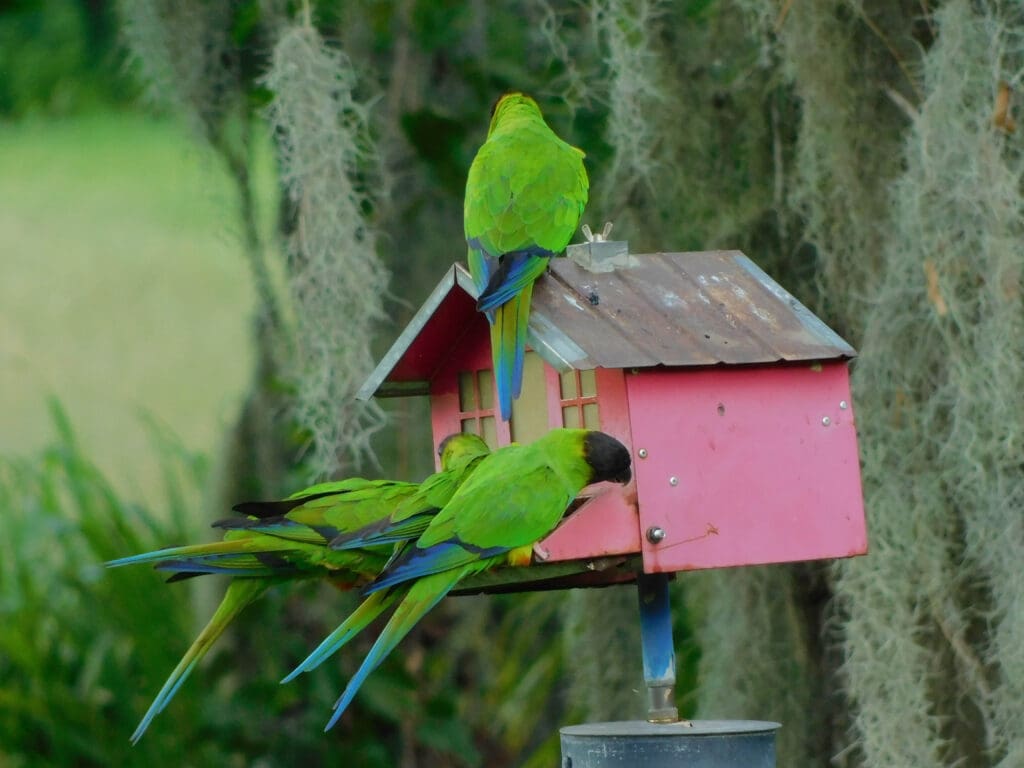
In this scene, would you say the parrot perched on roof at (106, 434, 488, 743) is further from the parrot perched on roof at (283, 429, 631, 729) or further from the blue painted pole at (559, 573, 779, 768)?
the blue painted pole at (559, 573, 779, 768)

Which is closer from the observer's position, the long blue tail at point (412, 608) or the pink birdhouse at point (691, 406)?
the long blue tail at point (412, 608)

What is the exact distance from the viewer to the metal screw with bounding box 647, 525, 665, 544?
→ 2182 millimetres

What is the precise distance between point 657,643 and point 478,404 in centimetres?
51

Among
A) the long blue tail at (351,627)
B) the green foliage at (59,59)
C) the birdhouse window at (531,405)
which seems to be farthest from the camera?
the green foliage at (59,59)

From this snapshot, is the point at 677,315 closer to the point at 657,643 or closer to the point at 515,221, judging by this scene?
the point at 515,221

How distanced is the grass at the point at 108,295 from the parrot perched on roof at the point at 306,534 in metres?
5.32

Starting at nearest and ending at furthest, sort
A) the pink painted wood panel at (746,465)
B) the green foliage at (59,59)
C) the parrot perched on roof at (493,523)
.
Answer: the parrot perched on roof at (493,523), the pink painted wood panel at (746,465), the green foliage at (59,59)

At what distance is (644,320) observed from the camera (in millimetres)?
2309

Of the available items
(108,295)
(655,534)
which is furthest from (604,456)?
(108,295)

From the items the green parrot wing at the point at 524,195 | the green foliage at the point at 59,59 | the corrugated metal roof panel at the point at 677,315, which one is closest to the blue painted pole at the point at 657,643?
the corrugated metal roof panel at the point at 677,315

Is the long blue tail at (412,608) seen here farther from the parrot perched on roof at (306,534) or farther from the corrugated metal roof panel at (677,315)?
the corrugated metal roof panel at (677,315)

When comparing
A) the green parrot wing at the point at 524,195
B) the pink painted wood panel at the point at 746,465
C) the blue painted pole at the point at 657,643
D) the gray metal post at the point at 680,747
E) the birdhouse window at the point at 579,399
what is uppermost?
the green parrot wing at the point at 524,195

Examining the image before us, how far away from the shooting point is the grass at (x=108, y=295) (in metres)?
9.09

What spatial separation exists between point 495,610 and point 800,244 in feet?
7.00
